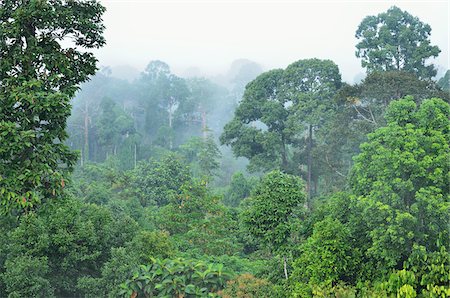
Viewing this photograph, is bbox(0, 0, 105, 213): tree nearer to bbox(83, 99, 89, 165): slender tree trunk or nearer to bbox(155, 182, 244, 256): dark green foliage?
bbox(155, 182, 244, 256): dark green foliage

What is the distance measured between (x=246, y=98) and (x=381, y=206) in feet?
56.7

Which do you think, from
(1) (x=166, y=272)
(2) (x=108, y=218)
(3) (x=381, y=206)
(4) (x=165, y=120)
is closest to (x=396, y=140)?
(3) (x=381, y=206)

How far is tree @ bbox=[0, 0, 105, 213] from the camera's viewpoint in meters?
6.83

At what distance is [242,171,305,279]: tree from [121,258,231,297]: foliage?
Answer: 3.87 ft

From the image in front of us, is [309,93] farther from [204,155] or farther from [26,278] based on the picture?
[26,278]

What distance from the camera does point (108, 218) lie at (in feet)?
37.9

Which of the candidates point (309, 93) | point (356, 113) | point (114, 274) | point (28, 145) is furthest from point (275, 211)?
point (309, 93)

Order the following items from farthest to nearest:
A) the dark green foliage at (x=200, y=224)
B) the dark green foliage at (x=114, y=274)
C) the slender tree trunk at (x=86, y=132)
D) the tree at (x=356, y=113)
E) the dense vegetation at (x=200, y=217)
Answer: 1. the slender tree trunk at (x=86, y=132)
2. the tree at (x=356, y=113)
3. the dark green foliage at (x=200, y=224)
4. the dark green foliage at (x=114, y=274)
5. the dense vegetation at (x=200, y=217)

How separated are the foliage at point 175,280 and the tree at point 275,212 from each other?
118cm

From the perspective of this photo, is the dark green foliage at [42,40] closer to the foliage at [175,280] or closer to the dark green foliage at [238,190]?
the foliage at [175,280]

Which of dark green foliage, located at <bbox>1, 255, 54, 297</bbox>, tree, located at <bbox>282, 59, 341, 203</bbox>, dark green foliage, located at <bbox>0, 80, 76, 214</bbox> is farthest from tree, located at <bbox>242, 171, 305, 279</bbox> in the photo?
tree, located at <bbox>282, 59, 341, 203</bbox>

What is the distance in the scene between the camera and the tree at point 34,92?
269 inches

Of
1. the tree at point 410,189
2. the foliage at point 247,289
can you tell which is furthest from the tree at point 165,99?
the tree at point 410,189

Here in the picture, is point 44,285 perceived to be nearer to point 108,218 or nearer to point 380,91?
point 108,218
